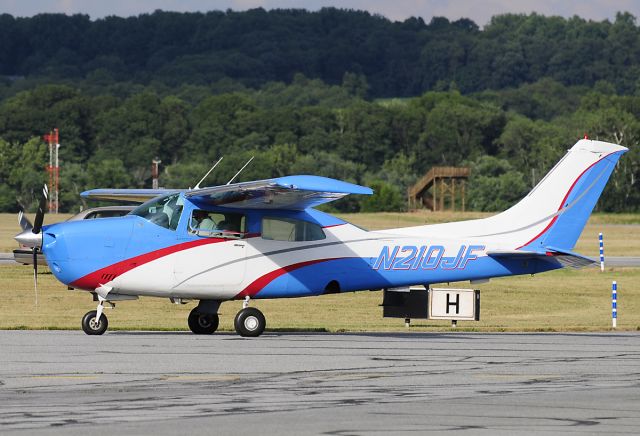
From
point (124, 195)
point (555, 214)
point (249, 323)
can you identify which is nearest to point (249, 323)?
Answer: point (249, 323)

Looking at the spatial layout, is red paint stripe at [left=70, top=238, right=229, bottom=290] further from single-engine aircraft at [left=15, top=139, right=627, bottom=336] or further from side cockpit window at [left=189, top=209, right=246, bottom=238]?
side cockpit window at [left=189, top=209, right=246, bottom=238]

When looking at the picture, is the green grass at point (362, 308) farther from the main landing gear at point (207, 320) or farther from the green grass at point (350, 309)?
the main landing gear at point (207, 320)

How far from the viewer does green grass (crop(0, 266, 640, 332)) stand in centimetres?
2564

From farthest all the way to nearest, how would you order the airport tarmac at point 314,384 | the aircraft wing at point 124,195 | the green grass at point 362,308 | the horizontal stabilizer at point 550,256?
the green grass at point 362,308 < the aircraft wing at point 124,195 < the horizontal stabilizer at point 550,256 < the airport tarmac at point 314,384

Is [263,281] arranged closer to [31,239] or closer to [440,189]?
[31,239]

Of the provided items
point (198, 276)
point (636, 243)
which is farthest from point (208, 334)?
point (636, 243)

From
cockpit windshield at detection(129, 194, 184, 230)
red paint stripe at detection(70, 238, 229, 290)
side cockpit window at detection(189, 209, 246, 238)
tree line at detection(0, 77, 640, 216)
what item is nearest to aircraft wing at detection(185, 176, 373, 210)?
side cockpit window at detection(189, 209, 246, 238)

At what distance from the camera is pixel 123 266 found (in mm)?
20469

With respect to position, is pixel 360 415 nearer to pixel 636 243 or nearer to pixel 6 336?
pixel 6 336

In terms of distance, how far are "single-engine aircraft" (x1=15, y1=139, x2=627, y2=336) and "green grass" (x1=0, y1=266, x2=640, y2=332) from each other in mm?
2393

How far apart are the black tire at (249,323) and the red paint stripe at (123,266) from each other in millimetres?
1421

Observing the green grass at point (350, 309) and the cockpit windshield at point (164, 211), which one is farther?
the green grass at point (350, 309)

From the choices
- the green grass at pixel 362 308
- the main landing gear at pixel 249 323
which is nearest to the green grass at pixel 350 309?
the green grass at pixel 362 308

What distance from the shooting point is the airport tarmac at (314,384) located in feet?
40.0
